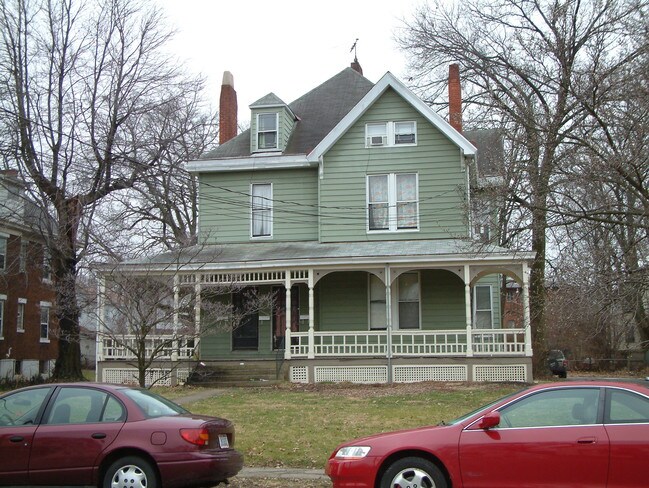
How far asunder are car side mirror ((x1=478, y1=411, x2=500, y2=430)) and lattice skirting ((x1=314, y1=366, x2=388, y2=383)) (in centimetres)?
1397

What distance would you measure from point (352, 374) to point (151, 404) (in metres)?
13.2

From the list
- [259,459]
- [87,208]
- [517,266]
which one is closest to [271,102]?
[87,208]

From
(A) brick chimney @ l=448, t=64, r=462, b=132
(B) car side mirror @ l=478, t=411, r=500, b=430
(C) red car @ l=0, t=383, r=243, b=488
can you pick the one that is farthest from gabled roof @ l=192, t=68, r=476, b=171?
(B) car side mirror @ l=478, t=411, r=500, b=430

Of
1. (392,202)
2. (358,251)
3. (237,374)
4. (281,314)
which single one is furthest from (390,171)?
(237,374)

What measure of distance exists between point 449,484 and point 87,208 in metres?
21.3

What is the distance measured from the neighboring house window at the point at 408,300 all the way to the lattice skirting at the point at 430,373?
7.85 ft

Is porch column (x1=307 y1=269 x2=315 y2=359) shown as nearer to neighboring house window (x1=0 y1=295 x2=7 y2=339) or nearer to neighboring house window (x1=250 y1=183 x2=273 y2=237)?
neighboring house window (x1=250 y1=183 x2=273 y2=237)

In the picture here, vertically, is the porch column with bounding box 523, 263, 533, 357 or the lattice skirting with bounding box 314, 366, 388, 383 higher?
the porch column with bounding box 523, 263, 533, 357

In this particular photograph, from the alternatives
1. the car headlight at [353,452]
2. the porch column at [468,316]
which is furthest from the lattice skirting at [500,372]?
the car headlight at [353,452]

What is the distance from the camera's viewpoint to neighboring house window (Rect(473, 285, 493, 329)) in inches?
979

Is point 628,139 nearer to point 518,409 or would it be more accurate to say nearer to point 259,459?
point 518,409

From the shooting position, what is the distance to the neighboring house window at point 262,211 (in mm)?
25359

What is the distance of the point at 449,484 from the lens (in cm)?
745

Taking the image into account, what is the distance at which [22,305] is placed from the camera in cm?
3556
